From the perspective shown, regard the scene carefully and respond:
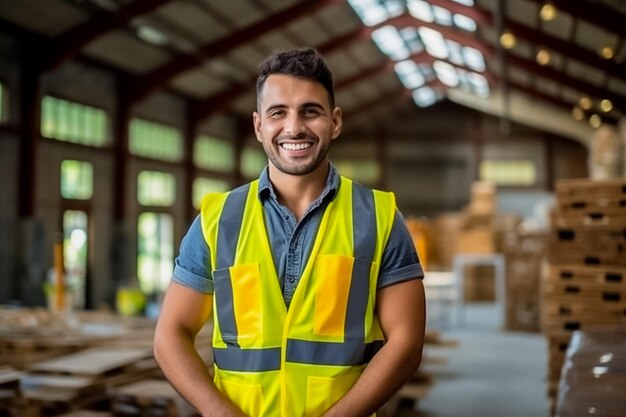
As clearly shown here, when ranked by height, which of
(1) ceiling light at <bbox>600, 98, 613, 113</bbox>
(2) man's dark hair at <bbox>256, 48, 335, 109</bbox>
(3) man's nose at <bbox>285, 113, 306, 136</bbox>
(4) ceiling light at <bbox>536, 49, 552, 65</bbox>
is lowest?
(3) man's nose at <bbox>285, 113, 306, 136</bbox>

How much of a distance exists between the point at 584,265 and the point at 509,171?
21.9 meters

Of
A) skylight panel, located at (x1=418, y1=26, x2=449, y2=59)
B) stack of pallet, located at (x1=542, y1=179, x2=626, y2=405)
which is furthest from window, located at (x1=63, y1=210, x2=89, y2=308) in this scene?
stack of pallet, located at (x1=542, y1=179, x2=626, y2=405)

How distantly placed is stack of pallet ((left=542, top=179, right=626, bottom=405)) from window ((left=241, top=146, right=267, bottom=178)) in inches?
705

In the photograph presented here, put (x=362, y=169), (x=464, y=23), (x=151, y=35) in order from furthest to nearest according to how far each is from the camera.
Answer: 1. (x=362, y=169)
2. (x=464, y=23)
3. (x=151, y=35)

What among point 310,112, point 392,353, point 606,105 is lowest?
point 392,353

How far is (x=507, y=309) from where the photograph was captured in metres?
15.4

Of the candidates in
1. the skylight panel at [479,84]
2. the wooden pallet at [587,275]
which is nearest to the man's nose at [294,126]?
the wooden pallet at [587,275]

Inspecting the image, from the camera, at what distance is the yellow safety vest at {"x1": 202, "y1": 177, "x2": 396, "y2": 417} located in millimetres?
2100

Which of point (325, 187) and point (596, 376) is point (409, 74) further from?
point (325, 187)

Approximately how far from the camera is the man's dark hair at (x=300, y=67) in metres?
2.14

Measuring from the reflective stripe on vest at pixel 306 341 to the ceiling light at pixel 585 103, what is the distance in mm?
21112

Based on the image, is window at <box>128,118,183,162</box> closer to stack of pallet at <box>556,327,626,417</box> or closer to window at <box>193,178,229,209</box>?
window at <box>193,178,229,209</box>

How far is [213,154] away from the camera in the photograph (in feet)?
74.5

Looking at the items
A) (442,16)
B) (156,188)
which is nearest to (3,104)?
(156,188)
